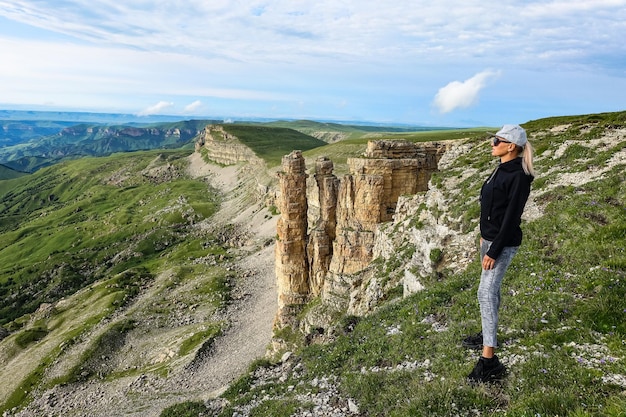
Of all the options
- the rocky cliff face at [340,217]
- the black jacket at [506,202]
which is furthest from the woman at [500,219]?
the rocky cliff face at [340,217]

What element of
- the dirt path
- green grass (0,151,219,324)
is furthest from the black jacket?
green grass (0,151,219,324)

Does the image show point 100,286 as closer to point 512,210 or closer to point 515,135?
point 512,210

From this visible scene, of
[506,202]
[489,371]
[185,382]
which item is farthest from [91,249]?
[506,202]

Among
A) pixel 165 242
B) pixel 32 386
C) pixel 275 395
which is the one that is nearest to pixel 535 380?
pixel 275 395

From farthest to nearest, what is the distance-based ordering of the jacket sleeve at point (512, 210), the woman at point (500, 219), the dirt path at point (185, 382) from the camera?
the dirt path at point (185, 382) < the woman at point (500, 219) < the jacket sleeve at point (512, 210)

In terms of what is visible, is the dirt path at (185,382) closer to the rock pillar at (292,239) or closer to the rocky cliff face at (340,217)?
the rock pillar at (292,239)

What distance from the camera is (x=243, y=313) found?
254ft

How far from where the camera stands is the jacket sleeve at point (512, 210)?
1028cm

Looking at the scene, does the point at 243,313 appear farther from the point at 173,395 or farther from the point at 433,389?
the point at 433,389

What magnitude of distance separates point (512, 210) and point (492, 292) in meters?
2.55

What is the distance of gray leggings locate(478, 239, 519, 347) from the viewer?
10.9 meters

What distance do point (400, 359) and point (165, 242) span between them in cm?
14505

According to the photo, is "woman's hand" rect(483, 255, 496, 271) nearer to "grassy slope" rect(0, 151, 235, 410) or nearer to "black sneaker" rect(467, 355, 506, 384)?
"black sneaker" rect(467, 355, 506, 384)

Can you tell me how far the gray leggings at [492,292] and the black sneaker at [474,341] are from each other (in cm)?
248
